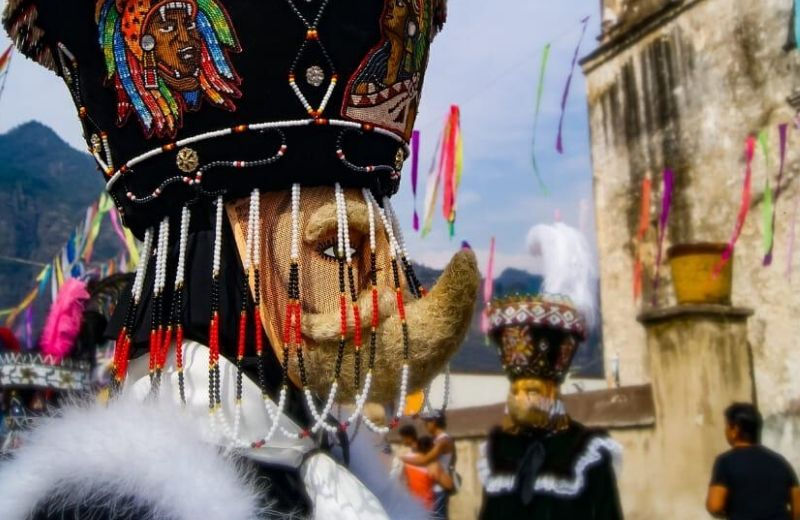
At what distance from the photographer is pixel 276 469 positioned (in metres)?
1.47

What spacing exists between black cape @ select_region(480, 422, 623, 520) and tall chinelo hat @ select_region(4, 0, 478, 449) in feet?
8.67

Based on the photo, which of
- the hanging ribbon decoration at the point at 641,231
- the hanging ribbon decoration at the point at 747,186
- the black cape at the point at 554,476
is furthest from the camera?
the hanging ribbon decoration at the point at 641,231

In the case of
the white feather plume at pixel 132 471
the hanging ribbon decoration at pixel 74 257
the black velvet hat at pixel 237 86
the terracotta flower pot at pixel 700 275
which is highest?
the hanging ribbon decoration at pixel 74 257

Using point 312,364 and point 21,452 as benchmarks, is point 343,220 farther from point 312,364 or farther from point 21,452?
point 21,452

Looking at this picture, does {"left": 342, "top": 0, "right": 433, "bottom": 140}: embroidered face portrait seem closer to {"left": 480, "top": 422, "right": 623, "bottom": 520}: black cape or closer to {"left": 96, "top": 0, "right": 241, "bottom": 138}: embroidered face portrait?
{"left": 96, "top": 0, "right": 241, "bottom": 138}: embroidered face portrait

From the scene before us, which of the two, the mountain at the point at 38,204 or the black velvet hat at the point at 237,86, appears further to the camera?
the mountain at the point at 38,204

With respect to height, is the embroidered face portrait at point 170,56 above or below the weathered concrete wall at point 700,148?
below

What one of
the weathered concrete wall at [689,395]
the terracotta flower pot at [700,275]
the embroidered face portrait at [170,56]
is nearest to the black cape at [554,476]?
the weathered concrete wall at [689,395]

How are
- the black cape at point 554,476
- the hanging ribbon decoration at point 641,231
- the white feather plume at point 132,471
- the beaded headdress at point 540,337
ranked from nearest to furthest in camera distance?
the white feather plume at point 132,471, the black cape at point 554,476, the beaded headdress at point 540,337, the hanging ribbon decoration at point 641,231

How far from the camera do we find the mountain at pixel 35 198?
1089 inches

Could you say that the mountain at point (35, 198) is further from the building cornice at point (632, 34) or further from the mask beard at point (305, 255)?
the mask beard at point (305, 255)

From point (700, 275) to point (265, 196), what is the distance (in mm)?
5672

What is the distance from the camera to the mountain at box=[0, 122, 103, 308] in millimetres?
27672

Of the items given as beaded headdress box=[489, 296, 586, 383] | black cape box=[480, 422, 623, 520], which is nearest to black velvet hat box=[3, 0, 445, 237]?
black cape box=[480, 422, 623, 520]
